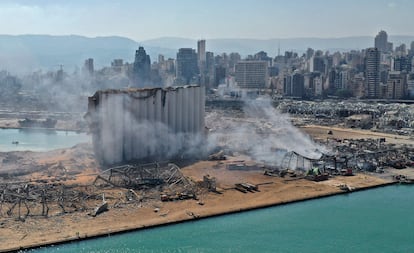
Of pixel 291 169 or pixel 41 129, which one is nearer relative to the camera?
pixel 291 169

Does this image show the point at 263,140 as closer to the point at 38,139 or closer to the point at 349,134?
the point at 349,134

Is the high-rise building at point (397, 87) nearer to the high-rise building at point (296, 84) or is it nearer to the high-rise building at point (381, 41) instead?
the high-rise building at point (296, 84)

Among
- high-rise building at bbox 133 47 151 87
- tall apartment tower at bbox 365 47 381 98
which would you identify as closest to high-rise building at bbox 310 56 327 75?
tall apartment tower at bbox 365 47 381 98

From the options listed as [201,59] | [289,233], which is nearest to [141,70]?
Result: [201,59]

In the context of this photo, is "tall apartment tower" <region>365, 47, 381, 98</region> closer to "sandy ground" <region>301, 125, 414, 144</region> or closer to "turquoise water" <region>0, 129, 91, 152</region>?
"sandy ground" <region>301, 125, 414, 144</region>

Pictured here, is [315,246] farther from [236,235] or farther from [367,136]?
[367,136]

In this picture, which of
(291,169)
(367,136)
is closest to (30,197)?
(291,169)
